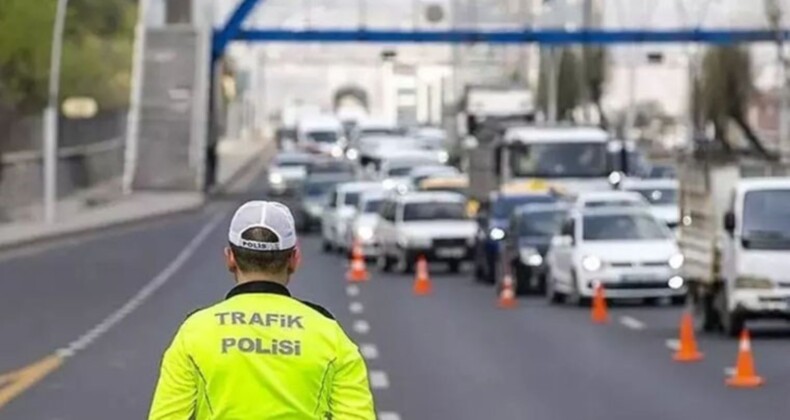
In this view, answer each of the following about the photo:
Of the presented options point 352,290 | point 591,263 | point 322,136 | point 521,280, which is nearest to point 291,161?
point 322,136

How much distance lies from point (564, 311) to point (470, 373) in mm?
→ 10895

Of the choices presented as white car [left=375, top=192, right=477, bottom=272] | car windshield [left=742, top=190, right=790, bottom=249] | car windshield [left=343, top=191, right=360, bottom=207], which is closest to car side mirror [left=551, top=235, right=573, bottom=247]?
car windshield [left=742, top=190, right=790, bottom=249]

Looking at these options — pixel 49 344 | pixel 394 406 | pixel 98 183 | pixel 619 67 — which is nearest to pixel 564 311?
pixel 49 344

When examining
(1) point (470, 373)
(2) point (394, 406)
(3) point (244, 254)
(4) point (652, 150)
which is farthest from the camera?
(4) point (652, 150)

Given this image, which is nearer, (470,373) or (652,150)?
(470,373)

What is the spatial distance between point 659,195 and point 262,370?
1783 inches

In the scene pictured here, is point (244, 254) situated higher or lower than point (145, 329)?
higher

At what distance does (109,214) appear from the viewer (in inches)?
2753

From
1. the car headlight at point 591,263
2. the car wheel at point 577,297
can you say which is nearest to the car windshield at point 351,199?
the car wheel at point 577,297

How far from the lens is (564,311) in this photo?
33.1 meters

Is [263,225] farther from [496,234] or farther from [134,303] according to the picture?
[496,234]

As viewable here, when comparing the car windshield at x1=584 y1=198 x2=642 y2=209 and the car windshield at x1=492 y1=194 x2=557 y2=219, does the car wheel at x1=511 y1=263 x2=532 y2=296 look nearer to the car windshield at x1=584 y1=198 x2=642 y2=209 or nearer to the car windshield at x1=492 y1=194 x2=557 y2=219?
the car windshield at x1=584 y1=198 x2=642 y2=209

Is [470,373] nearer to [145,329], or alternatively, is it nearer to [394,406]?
[394,406]

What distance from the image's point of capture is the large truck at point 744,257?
26469mm
